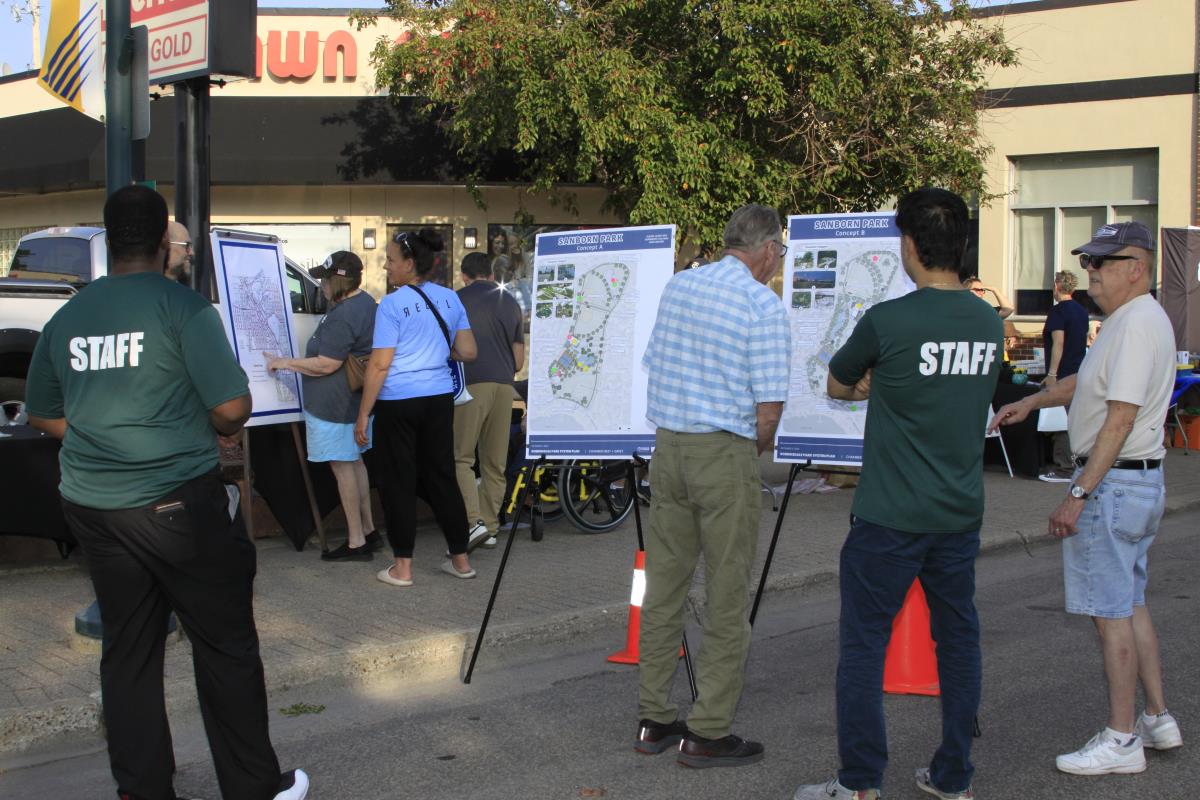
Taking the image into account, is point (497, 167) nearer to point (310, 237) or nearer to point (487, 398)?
point (310, 237)

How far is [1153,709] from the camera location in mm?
4945

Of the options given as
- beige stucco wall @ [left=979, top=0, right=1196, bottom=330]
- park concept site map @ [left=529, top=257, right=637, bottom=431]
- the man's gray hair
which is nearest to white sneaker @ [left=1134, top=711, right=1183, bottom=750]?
the man's gray hair

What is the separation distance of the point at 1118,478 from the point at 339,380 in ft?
16.9

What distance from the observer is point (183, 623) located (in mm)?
4023

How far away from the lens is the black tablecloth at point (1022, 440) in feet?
43.4

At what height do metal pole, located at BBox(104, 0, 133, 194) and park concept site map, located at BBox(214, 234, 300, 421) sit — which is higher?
metal pole, located at BBox(104, 0, 133, 194)

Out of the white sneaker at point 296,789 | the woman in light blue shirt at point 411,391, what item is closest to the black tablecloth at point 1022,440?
the woman in light blue shirt at point 411,391

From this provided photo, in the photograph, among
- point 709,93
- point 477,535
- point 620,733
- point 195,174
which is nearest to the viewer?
point 620,733

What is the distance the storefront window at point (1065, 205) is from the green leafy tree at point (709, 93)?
3.17 meters

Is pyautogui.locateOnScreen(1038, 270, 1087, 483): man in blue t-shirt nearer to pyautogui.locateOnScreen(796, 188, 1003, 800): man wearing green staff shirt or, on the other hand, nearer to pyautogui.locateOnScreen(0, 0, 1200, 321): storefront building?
pyautogui.locateOnScreen(0, 0, 1200, 321): storefront building

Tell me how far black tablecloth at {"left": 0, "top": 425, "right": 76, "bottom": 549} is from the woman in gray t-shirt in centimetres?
148

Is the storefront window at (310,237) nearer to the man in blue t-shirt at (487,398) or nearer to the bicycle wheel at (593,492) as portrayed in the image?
the bicycle wheel at (593,492)

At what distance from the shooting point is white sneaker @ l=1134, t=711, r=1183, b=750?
194 inches

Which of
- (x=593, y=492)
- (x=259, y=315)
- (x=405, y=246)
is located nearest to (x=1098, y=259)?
(x=405, y=246)
